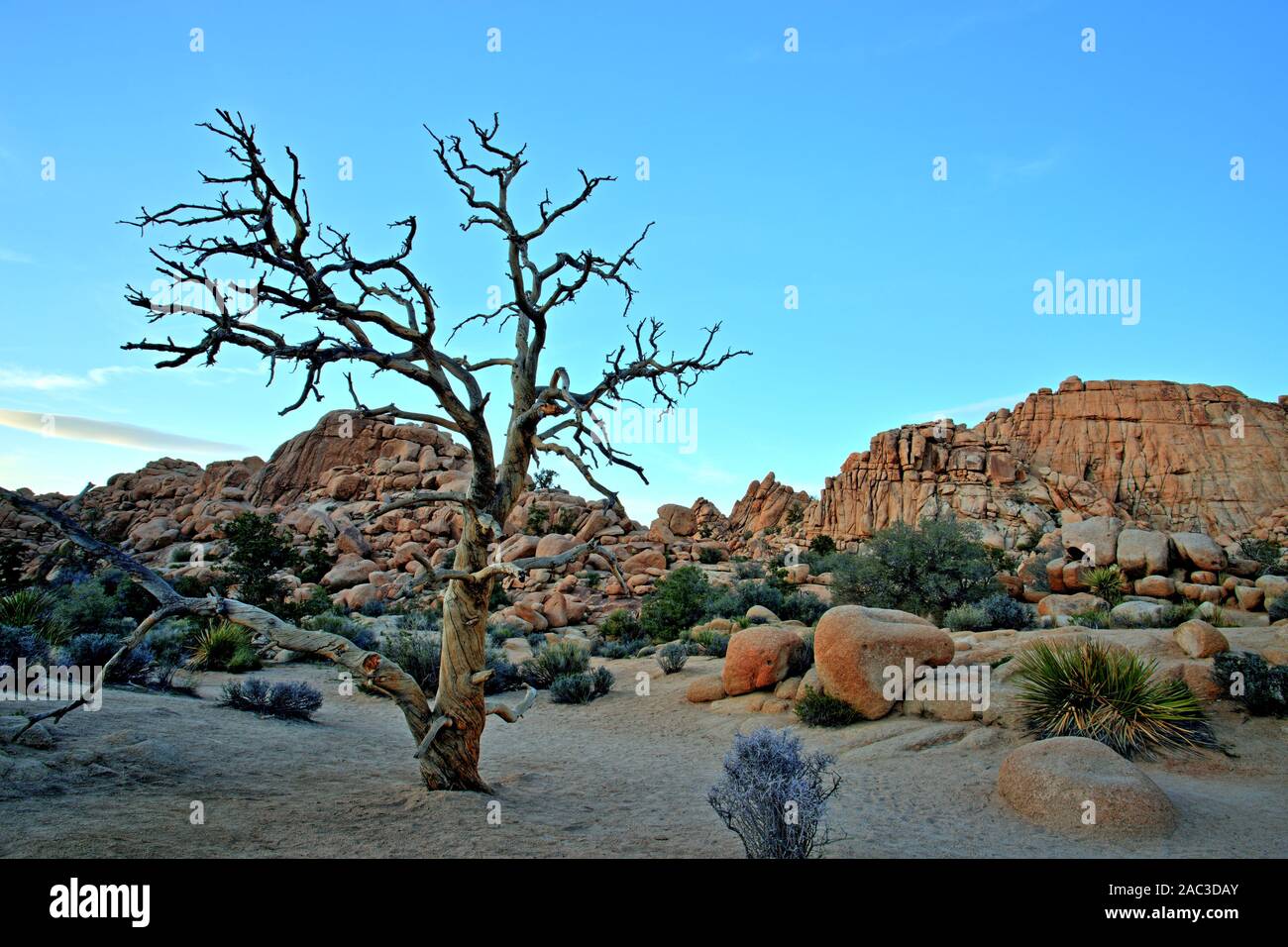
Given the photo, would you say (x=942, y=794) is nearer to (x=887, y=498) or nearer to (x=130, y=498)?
(x=887, y=498)

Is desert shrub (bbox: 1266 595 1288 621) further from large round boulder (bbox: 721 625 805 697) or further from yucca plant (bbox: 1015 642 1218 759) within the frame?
large round boulder (bbox: 721 625 805 697)

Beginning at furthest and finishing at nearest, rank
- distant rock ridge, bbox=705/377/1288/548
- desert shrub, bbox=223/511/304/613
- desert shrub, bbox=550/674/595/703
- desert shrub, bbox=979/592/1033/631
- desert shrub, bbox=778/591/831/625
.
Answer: distant rock ridge, bbox=705/377/1288/548, desert shrub, bbox=223/511/304/613, desert shrub, bbox=778/591/831/625, desert shrub, bbox=979/592/1033/631, desert shrub, bbox=550/674/595/703

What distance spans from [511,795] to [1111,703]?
781 cm

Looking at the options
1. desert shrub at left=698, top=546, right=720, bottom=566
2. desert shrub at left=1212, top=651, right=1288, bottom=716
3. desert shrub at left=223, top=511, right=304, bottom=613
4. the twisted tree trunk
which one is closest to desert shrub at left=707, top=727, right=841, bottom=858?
the twisted tree trunk

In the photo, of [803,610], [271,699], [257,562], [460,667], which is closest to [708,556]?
[803,610]

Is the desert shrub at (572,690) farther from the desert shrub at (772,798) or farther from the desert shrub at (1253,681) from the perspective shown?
the desert shrub at (1253,681)

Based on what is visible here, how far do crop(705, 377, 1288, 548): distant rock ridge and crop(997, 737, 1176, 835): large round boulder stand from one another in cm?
4901

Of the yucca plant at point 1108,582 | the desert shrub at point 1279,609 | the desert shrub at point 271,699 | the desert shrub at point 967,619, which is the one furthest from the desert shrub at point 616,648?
the desert shrub at point 1279,609

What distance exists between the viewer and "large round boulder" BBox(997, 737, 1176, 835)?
694 centimetres

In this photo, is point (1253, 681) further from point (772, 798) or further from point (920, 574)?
point (920, 574)
